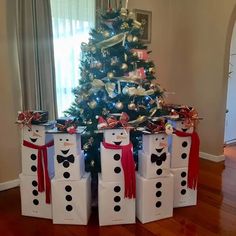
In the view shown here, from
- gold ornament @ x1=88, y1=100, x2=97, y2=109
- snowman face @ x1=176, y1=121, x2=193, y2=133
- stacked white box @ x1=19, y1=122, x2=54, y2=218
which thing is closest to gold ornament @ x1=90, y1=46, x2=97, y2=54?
gold ornament @ x1=88, y1=100, x2=97, y2=109

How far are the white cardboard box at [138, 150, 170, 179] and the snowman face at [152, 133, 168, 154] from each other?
3 cm

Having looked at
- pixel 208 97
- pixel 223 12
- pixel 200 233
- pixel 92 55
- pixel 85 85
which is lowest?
pixel 200 233

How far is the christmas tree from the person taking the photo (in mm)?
2379

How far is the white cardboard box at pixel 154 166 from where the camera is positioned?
85.2 inches

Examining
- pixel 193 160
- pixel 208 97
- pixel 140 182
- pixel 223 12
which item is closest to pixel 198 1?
pixel 223 12

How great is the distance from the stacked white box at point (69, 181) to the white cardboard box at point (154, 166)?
1.58 feet

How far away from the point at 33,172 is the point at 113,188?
69 cm

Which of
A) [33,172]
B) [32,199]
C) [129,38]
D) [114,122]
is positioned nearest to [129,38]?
[129,38]

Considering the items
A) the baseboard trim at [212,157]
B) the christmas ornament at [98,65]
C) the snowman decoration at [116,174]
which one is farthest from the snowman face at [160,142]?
the baseboard trim at [212,157]

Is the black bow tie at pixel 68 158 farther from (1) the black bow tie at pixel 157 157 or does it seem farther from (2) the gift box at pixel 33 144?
(1) the black bow tie at pixel 157 157

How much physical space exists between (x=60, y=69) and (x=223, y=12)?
2201mm

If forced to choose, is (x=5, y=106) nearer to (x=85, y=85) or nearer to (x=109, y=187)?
(x=85, y=85)

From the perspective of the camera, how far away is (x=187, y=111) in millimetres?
2367

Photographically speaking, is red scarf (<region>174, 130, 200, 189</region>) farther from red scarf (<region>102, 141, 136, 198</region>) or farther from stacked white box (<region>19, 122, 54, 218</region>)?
stacked white box (<region>19, 122, 54, 218</region>)
